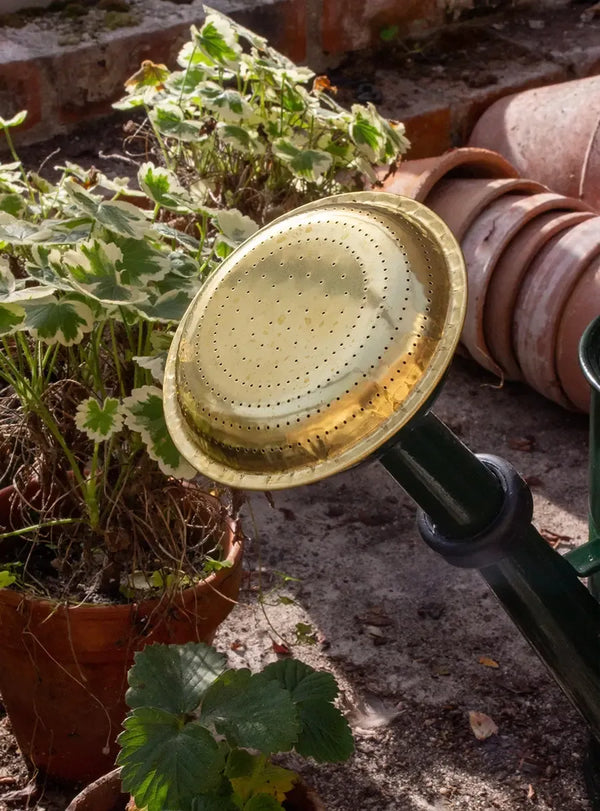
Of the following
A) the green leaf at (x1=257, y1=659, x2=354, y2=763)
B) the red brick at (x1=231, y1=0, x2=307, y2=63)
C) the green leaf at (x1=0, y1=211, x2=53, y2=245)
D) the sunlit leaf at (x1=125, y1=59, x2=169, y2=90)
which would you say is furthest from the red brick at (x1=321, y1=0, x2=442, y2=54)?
the green leaf at (x1=257, y1=659, x2=354, y2=763)

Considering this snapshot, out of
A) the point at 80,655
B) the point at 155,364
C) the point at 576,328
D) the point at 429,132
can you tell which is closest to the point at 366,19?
the point at 429,132

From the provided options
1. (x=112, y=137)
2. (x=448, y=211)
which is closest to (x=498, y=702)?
(x=448, y=211)

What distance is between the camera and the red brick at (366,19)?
3840 millimetres

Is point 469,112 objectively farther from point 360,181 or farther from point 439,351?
point 439,351

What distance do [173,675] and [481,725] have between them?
2.67 ft

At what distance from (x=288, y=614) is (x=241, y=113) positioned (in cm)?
108

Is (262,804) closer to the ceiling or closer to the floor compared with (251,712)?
closer to the floor

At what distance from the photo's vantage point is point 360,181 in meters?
2.67

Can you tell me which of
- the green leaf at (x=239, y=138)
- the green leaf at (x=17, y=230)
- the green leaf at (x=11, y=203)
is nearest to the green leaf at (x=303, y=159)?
the green leaf at (x=239, y=138)

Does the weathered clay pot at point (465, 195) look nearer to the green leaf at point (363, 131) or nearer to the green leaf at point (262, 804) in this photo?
the green leaf at point (363, 131)

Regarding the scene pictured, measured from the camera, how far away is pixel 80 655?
1722mm

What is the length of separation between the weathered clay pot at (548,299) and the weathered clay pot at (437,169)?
38 cm

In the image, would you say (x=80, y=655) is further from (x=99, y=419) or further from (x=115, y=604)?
(x=99, y=419)

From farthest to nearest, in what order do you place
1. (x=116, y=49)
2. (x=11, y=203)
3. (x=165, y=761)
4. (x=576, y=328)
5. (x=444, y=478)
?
1. (x=116, y=49)
2. (x=576, y=328)
3. (x=11, y=203)
4. (x=165, y=761)
5. (x=444, y=478)
